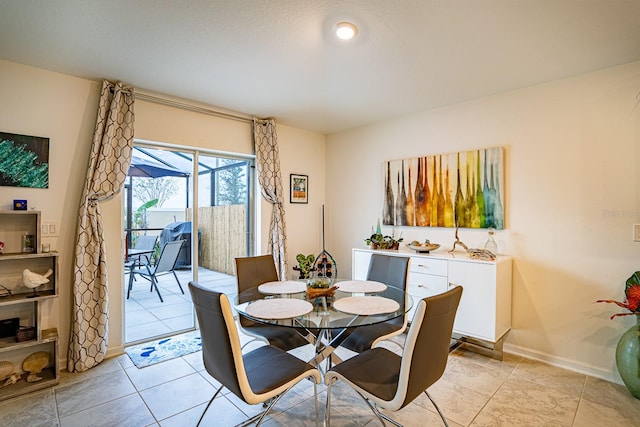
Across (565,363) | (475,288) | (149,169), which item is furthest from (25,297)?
(565,363)

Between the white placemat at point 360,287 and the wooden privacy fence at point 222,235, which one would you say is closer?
the white placemat at point 360,287

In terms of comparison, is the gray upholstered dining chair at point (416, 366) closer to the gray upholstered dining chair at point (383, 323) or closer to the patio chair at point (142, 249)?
the gray upholstered dining chair at point (383, 323)

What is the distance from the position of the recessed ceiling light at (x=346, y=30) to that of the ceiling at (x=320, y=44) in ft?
0.18

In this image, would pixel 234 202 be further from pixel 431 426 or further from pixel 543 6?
pixel 543 6

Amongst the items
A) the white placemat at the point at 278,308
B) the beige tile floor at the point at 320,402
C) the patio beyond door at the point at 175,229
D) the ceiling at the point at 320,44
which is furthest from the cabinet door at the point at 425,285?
the patio beyond door at the point at 175,229

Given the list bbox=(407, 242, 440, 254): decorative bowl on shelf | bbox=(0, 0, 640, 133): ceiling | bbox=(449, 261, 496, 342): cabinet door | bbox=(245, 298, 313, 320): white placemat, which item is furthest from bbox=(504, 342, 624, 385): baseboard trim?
bbox=(0, 0, 640, 133): ceiling

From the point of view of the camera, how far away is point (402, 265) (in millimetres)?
2719

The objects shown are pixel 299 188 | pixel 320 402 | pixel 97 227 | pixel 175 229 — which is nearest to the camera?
pixel 320 402

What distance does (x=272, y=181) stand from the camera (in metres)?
4.04

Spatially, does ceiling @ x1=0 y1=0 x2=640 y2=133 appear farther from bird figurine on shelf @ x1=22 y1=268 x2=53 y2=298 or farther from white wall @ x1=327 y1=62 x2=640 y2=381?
bird figurine on shelf @ x1=22 y1=268 x2=53 y2=298

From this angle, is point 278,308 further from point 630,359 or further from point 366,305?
point 630,359

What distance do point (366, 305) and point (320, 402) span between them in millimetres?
804

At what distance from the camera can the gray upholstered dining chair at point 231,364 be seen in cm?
147

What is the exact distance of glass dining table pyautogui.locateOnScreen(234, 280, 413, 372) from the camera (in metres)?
1.80
